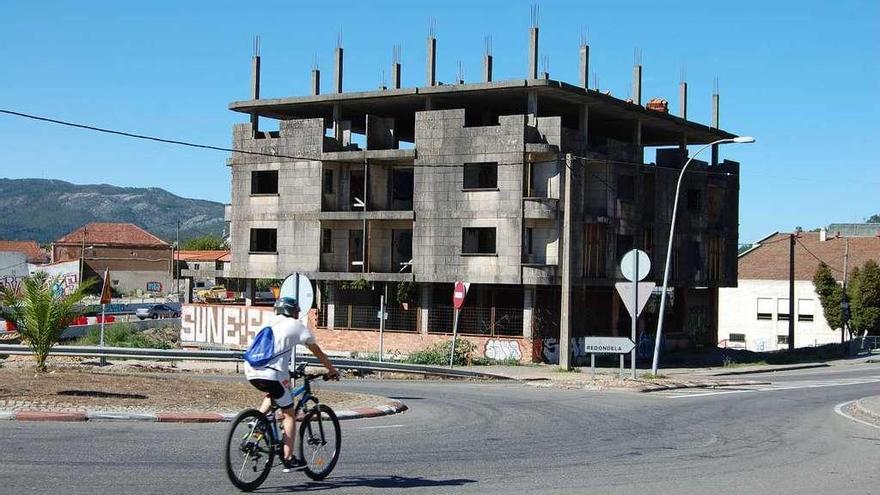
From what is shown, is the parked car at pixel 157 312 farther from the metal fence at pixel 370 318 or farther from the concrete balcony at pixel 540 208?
the concrete balcony at pixel 540 208

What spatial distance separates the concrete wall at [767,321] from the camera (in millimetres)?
73556

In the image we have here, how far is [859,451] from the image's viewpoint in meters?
14.8

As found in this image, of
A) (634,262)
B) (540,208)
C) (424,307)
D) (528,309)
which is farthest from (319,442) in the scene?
(424,307)

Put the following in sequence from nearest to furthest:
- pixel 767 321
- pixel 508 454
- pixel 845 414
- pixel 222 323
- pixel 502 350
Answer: pixel 508 454 < pixel 845 414 < pixel 502 350 < pixel 222 323 < pixel 767 321

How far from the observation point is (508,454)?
13.2 m

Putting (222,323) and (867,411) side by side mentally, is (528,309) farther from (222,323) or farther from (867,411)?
(867,411)

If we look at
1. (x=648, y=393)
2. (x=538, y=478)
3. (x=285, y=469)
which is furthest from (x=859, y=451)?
(x=648, y=393)

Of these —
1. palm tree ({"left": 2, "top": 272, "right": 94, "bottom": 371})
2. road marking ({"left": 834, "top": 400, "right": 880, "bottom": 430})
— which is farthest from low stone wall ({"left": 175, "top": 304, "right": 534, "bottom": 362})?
palm tree ({"left": 2, "top": 272, "right": 94, "bottom": 371})

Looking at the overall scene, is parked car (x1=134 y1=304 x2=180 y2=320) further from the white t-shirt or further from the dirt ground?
the white t-shirt

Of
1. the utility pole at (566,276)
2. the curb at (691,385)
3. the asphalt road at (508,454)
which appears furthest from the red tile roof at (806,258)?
the asphalt road at (508,454)

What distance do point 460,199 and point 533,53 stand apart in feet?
23.2

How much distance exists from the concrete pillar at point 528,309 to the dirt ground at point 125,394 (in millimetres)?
22681

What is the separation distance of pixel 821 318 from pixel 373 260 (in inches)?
1537

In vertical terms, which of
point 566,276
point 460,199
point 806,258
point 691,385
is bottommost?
point 691,385
